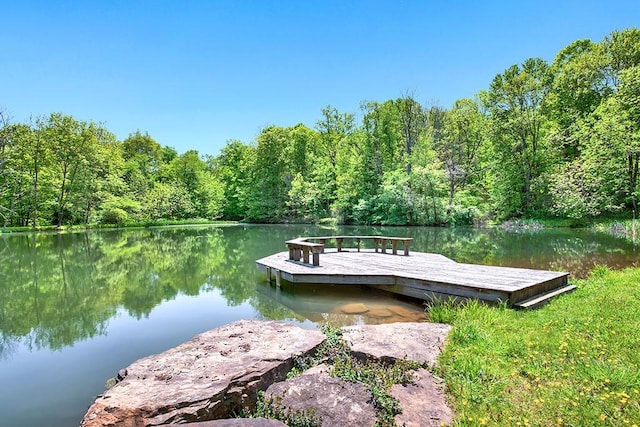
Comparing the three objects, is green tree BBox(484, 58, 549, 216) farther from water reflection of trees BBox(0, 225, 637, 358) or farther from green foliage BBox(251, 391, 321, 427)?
green foliage BBox(251, 391, 321, 427)

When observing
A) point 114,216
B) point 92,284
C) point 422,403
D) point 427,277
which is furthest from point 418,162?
point 422,403

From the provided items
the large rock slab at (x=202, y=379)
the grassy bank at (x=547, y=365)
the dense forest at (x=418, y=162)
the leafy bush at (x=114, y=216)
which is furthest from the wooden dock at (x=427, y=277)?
the leafy bush at (x=114, y=216)

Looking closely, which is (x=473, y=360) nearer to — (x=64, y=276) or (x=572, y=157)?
(x=64, y=276)

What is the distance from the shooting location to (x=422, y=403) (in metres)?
3.11

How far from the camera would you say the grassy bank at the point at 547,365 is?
2.79m

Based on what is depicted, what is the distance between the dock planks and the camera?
21.3ft

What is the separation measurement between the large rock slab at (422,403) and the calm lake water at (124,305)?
3295 mm

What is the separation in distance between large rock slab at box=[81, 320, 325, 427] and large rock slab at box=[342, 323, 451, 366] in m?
0.53

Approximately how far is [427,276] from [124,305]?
7.03 meters

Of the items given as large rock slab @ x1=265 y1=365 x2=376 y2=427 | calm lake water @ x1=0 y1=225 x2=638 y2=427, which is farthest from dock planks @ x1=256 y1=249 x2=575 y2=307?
large rock slab @ x1=265 y1=365 x2=376 y2=427

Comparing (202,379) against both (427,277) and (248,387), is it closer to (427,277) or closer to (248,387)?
(248,387)

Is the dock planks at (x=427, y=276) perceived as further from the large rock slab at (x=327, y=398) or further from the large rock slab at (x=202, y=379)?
the large rock slab at (x=327, y=398)

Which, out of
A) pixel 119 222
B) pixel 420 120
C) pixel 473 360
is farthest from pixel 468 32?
pixel 119 222

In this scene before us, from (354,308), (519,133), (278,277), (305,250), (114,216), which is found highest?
(519,133)
